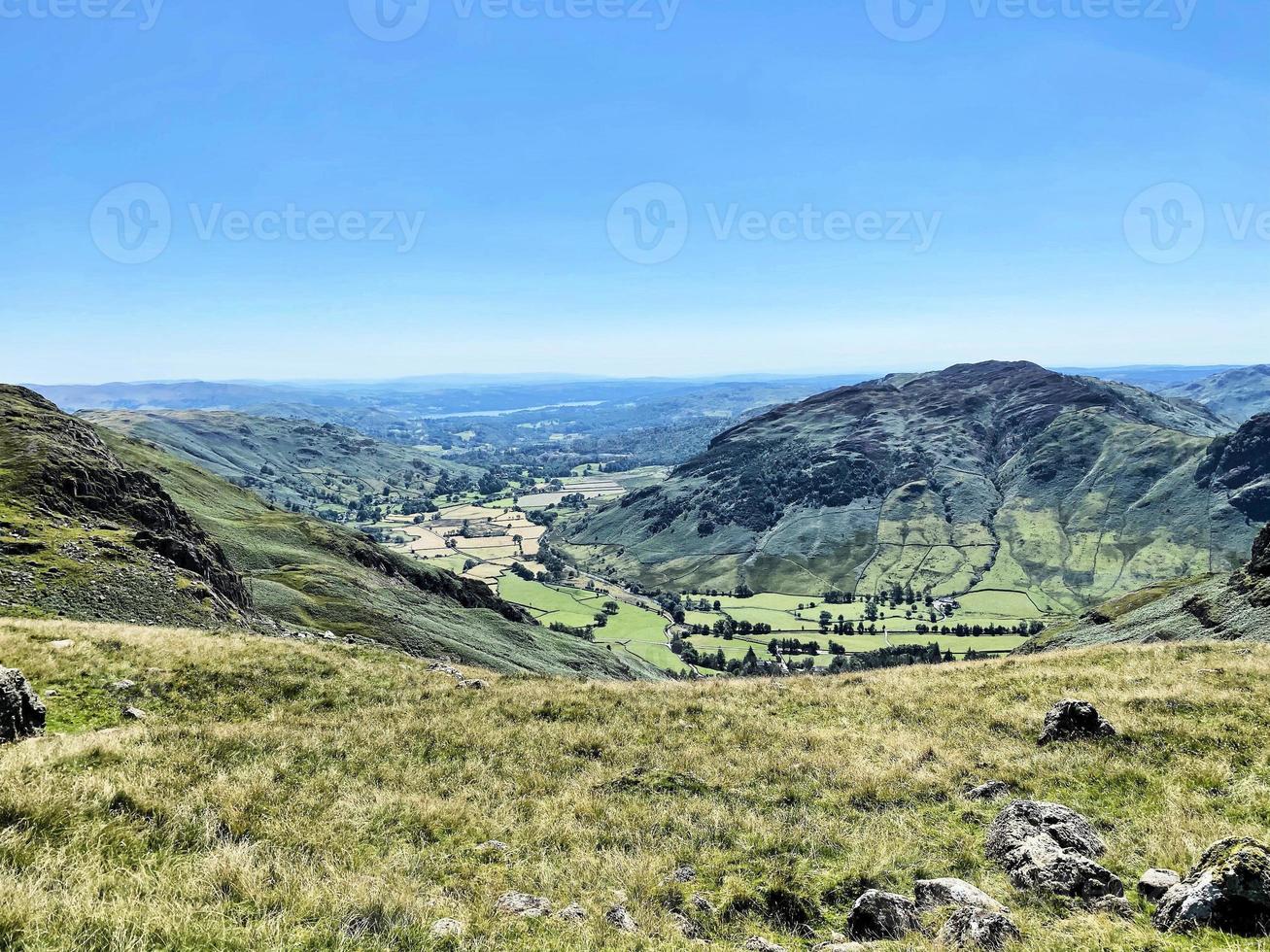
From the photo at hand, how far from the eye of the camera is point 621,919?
9766 mm

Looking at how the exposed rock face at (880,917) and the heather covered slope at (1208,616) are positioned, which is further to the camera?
the heather covered slope at (1208,616)

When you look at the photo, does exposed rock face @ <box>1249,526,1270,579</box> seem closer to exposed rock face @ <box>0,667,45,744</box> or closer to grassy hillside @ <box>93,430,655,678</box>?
grassy hillside @ <box>93,430,655,678</box>

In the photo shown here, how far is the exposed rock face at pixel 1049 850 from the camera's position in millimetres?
10383

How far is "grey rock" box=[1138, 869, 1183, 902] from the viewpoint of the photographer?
392 inches

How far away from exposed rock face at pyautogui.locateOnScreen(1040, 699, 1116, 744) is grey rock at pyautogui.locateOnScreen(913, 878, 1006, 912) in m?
9.06

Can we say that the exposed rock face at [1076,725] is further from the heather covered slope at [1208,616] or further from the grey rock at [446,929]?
the heather covered slope at [1208,616]

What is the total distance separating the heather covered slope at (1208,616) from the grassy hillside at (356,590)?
64.4 metres

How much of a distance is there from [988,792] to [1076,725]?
4.68 meters

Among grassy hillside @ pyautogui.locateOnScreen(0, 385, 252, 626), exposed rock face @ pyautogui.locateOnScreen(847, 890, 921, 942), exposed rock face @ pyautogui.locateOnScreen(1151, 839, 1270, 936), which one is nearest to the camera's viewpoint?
exposed rock face @ pyautogui.locateOnScreen(1151, 839, 1270, 936)

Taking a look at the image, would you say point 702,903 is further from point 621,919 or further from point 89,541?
point 89,541

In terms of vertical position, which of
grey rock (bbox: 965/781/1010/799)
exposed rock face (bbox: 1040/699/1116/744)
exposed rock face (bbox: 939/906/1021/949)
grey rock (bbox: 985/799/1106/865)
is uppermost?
exposed rock face (bbox: 939/906/1021/949)

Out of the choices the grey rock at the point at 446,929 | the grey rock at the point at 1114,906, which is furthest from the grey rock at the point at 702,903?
the grey rock at the point at 1114,906

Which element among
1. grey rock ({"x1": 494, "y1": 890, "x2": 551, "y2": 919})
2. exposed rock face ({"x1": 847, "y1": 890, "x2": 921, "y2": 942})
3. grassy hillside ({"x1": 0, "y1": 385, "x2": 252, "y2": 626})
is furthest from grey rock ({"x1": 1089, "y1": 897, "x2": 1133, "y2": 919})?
grassy hillside ({"x1": 0, "y1": 385, "x2": 252, "y2": 626})

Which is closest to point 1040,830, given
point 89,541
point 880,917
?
point 880,917
